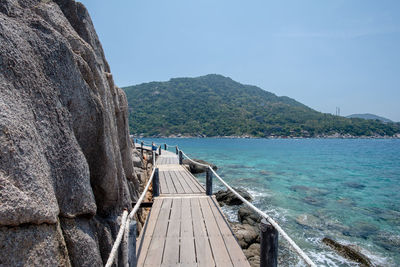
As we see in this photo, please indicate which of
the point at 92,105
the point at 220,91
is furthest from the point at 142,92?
the point at 92,105

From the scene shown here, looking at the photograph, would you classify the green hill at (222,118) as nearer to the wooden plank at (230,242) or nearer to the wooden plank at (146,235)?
the wooden plank at (146,235)

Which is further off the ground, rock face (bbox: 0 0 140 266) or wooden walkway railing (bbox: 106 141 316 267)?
rock face (bbox: 0 0 140 266)

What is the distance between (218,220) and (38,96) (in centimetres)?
444

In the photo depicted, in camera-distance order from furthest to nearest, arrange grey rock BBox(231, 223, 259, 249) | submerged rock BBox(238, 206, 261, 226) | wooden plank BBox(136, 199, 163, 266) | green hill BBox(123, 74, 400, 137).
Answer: green hill BBox(123, 74, 400, 137), submerged rock BBox(238, 206, 261, 226), grey rock BBox(231, 223, 259, 249), wooden plank BBox(136, 199, 163, 266)

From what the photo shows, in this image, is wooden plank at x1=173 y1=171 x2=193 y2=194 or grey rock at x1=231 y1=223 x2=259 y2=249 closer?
grey rock at x1=231 y1=223 x2=259 y2=249

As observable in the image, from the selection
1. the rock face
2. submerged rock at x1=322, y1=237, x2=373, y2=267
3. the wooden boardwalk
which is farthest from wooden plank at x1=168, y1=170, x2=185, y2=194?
submerged rock at x1=322, y1=237, x2=373, y2=267

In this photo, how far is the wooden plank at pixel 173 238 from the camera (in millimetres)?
3827

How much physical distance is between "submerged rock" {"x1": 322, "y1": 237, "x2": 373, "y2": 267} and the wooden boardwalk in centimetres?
550

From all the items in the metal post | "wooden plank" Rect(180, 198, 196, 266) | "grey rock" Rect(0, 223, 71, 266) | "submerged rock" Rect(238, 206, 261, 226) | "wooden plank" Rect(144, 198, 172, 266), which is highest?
"grey rock" Rect(0, 223, 71, 266)

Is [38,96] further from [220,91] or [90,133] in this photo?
[220,91]

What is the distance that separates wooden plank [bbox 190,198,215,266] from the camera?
3.79 meters

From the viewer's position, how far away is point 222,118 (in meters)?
141

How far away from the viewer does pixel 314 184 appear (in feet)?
65.9

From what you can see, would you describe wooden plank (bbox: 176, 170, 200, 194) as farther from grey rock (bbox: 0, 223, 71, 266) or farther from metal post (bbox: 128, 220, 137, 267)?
grey rock (bbox: 0, 223, 71, 266)
